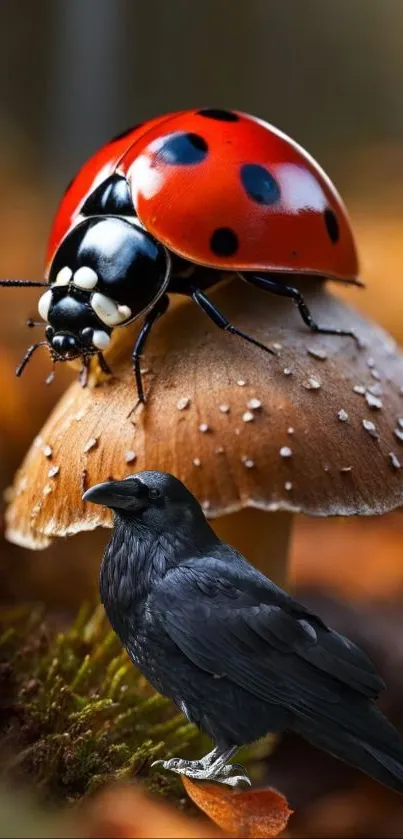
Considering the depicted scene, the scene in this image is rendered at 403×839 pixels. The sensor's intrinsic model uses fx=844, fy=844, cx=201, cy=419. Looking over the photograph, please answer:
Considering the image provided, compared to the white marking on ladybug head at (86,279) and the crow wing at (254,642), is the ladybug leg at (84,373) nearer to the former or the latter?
the white marking on ladybug head at (86,279)

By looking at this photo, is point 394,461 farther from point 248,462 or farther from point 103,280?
point 103,280

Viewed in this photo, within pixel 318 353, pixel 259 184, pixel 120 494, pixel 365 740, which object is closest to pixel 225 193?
pixel 259 184

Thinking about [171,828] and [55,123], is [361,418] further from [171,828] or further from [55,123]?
[55,123]

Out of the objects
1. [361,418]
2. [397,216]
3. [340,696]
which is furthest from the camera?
[397,216]

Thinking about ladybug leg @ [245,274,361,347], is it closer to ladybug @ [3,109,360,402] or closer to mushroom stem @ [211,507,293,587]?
ladybug @ [3,109,360,402]

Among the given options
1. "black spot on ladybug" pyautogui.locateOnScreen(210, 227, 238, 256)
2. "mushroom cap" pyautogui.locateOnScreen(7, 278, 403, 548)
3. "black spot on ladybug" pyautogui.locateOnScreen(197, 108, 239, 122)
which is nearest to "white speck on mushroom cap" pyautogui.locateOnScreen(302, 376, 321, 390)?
"mushroom cap" pyautogui.locateOnScreen(7, 278, 403, 548)

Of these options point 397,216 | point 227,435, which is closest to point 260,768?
point 227,435

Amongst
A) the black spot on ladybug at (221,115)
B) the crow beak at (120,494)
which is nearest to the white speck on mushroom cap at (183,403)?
the crow beak at (120,494)
